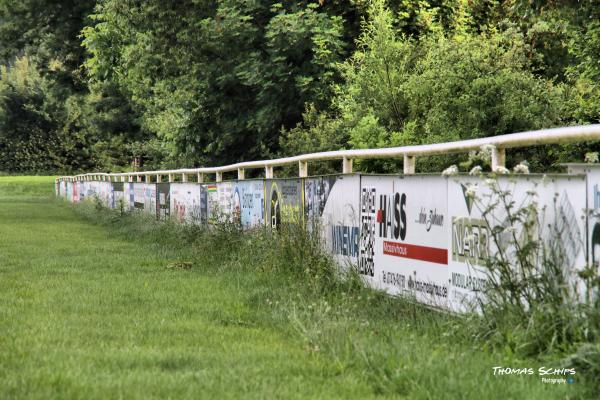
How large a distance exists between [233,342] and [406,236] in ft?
6.41

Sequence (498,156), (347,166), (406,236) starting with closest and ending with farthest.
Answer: (498,156)
(406,236)
(347,166)

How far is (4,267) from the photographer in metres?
12.5

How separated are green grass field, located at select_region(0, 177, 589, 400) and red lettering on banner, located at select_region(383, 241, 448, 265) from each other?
385 millimetres

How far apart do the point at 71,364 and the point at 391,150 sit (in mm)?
3879

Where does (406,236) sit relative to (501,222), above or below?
below

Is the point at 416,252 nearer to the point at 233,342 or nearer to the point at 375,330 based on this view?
the point at 375,330

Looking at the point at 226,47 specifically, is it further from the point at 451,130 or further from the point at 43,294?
the point at 43,294

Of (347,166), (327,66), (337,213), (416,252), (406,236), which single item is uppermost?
(327,66)

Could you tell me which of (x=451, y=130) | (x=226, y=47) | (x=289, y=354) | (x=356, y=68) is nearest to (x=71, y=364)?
(x=289, y=354)

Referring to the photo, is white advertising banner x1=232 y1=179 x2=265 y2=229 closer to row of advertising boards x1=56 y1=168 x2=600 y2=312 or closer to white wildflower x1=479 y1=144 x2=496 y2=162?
row of advertising boards x1=56 y1=168 x2=600 y2=312

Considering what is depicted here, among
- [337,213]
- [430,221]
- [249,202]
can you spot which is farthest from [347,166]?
[249,202]

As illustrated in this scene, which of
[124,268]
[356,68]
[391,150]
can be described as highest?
[356,68]

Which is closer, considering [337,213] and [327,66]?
[337,213]

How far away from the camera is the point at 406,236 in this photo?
7.95 meters
